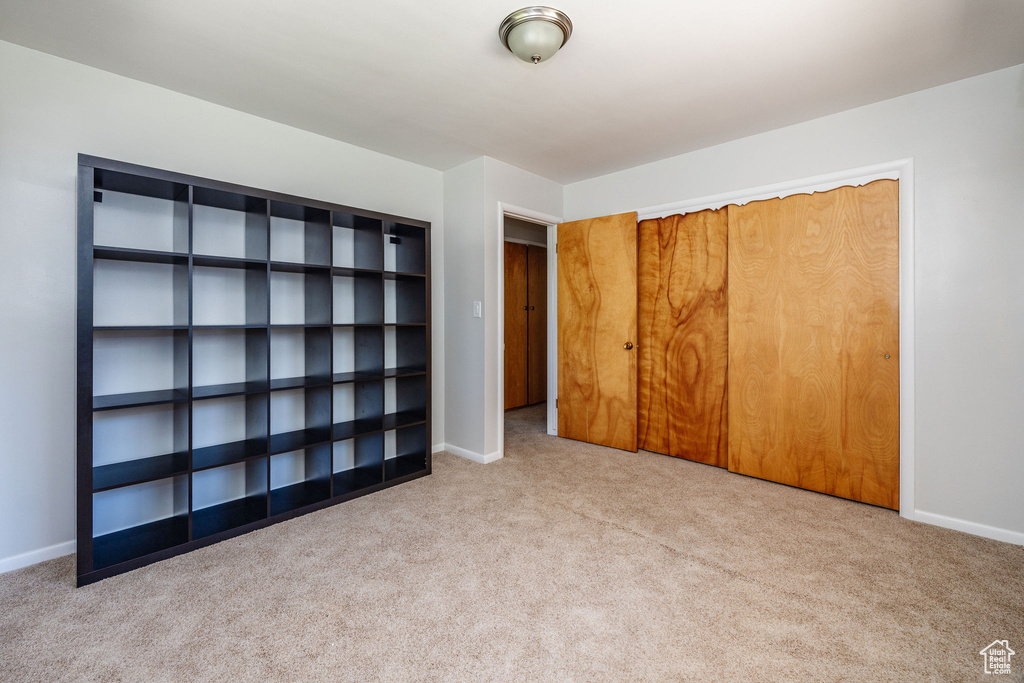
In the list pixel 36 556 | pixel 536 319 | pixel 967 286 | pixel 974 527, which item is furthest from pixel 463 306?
pixel 974 527

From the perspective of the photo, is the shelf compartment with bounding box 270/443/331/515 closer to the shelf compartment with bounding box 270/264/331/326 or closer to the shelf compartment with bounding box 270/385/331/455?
the shelf compartment with bounding box 270/385/331/455

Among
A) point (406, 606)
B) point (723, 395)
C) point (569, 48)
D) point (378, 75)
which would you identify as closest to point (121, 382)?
point (406, 606)

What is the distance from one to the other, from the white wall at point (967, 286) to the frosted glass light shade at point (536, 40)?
82.9 inches

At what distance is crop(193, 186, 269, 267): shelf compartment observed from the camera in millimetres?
2564

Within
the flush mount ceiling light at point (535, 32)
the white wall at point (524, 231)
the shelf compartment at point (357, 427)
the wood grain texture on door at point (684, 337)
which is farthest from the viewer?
the white wall at point (524, 231)

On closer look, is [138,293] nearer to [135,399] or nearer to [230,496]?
[135,399]

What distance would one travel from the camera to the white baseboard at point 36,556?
6.88ft

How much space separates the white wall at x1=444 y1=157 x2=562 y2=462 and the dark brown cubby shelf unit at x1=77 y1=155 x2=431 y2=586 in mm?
462

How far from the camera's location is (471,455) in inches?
148

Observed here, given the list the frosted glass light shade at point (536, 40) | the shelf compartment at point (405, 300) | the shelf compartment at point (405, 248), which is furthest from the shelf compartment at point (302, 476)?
the frosted glass light shade at point (536, 40)

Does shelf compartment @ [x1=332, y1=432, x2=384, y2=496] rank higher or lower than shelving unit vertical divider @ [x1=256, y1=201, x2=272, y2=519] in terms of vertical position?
lower

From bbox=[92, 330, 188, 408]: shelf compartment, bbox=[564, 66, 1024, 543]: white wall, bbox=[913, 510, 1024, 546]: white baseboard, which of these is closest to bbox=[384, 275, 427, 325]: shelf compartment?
bbox=[92, 330, 188, 408]: shelf compartment

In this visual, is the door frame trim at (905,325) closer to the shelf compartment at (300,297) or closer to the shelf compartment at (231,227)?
the shelf compartment at (300,297)

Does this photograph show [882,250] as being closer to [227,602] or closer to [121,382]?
[227,602]
